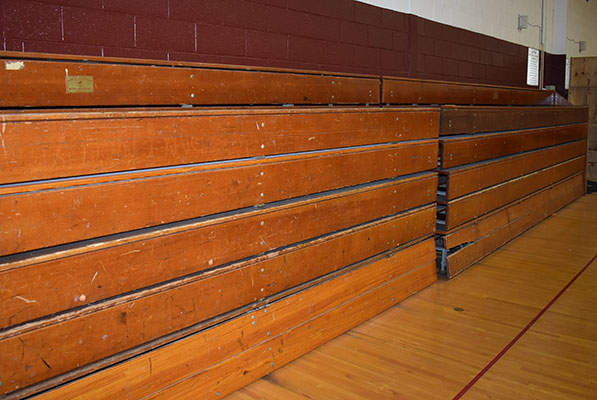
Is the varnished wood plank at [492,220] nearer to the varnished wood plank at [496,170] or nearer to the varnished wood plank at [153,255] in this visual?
the varnished wood plank at [496,170]

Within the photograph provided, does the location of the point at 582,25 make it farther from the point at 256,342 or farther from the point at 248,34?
the point at 256,342

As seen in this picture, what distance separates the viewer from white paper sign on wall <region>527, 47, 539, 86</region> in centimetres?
691

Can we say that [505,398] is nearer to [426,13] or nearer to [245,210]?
[245,210]

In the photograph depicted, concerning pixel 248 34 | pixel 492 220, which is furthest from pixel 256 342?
pixel 492 220

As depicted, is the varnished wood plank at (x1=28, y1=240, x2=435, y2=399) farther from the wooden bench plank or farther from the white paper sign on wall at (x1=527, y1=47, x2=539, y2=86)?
the white paper sign on wall at (x1=527, y1=47, x2=539, y2=86)

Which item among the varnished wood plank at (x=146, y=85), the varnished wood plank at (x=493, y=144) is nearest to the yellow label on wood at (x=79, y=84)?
the varnished wood plank at (x=146, y=85)

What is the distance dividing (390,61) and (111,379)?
10.6 ft

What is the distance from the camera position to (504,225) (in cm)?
422

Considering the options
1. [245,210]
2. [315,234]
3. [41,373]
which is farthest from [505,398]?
[41,373]

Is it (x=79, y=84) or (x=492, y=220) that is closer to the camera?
(x=79, y=84)

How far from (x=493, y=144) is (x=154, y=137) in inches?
116

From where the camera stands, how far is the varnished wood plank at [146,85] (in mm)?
1524

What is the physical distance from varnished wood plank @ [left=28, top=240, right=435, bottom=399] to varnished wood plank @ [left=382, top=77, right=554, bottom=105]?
1.00 meters

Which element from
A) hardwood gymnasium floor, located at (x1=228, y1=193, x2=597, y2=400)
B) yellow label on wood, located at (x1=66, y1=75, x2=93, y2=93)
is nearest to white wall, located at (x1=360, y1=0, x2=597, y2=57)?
hardwood gymnasium floor, located at (x1=228, y1=193, x2=597, y2=400)
